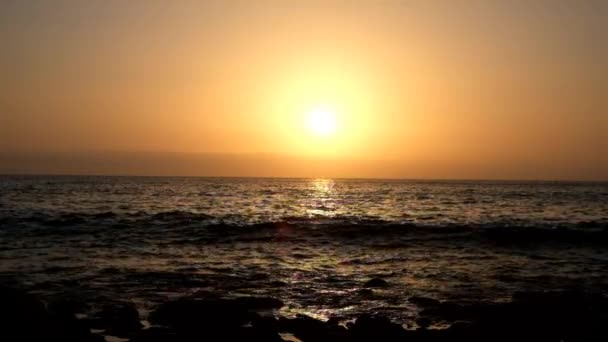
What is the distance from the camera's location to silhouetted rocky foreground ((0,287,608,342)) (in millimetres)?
9289

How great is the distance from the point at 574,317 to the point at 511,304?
1314 mm

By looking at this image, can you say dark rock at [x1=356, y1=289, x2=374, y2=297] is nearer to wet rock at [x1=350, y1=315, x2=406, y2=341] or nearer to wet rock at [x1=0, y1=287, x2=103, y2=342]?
wet rock at [x1=350, y1=315, x2=406, y2=341]

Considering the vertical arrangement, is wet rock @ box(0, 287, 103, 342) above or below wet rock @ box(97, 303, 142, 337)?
above

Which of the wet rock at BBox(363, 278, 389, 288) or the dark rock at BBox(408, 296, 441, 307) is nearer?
the dark rock at BBox(408, 296, 441, 307)

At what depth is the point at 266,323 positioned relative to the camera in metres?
10.3

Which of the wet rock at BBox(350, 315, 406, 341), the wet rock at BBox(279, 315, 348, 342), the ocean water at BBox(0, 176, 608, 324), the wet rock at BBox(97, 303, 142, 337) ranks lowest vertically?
the ocean water at BBox(0, 176, 608, 324)

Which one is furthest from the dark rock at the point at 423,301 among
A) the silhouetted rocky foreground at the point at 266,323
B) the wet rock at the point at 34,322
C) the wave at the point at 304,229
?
the wave at the point at 304,229

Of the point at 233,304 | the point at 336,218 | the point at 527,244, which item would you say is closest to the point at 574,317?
the point at 233,304

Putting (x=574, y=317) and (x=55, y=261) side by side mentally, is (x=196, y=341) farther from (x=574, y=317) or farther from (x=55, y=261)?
(x=55, y=261)

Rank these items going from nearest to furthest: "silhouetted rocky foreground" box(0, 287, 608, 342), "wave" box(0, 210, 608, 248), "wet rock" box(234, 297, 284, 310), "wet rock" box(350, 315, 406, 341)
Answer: "silhouetted rocky foreground" box(0, 287, 608, 342) → "wet rock" box(350, 315, 406, 341) → "wet rock" box(234, 297, 284, 310) → "wave" box(0, 210, 608, 248)

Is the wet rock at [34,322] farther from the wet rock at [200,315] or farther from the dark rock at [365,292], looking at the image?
the dark rock at [365,292]

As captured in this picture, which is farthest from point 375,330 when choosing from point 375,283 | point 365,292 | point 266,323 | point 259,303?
point 375,283

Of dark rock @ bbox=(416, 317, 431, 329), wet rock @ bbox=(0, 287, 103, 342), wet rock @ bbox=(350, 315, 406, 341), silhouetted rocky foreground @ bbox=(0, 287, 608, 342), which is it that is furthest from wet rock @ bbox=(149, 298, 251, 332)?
dark rock @ bbox=(416, 317, 431, 329)

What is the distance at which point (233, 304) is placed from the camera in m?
11.5
